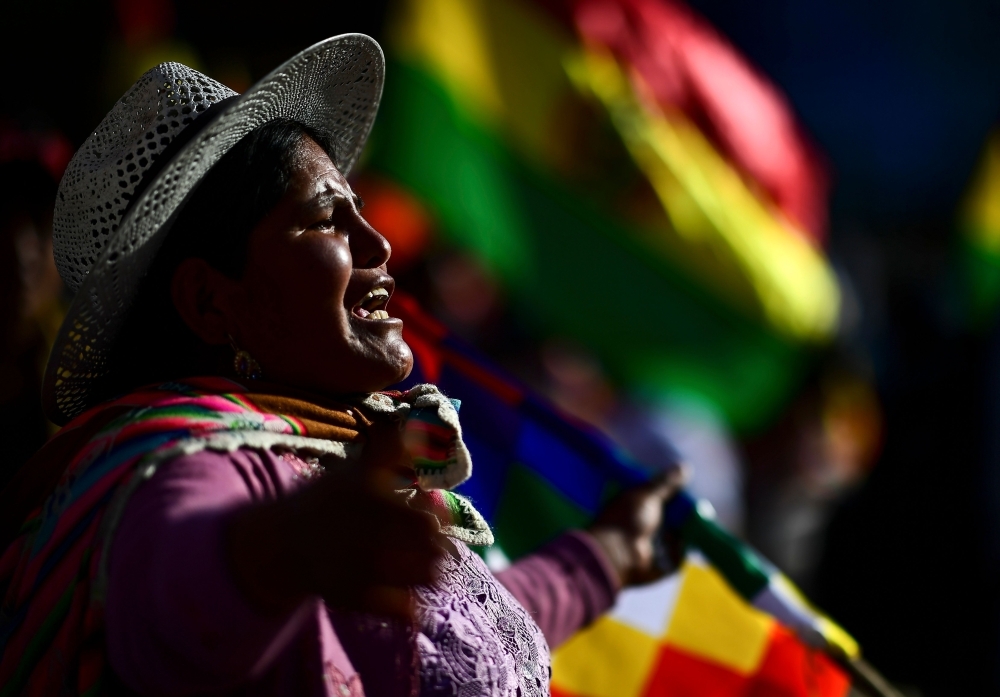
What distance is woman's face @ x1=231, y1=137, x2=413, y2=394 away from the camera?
5.19 ft

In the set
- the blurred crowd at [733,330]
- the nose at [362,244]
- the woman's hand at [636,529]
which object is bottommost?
the blurred crowd at [733,330]

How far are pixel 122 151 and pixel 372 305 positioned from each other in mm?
463

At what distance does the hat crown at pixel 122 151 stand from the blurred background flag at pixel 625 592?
3.29ft

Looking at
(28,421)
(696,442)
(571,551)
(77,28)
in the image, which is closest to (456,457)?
(571,551)

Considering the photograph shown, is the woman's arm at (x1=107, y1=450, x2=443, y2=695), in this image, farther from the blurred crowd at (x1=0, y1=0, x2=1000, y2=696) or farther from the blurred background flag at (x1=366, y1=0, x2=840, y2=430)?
the blurred background flag at (x1=366, y1=0, x2=840, y2=430)

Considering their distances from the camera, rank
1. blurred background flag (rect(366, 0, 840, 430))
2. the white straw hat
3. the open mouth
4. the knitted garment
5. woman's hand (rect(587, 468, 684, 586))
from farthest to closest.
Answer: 1. blurred background flag (rect(366, 0, 840, 430))
2. woman's hand (rect(587, 468, 684, 586))
3. the open mouth
4. the white straw hat
5. the knitted garment

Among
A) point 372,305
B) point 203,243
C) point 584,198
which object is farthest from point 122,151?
point 584,198

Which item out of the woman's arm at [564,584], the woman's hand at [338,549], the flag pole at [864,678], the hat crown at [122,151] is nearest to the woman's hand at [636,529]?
the woman's arm at [564,584]

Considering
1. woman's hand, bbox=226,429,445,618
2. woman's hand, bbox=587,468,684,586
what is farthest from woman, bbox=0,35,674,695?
woman's hand, bbox=587,468,684,586

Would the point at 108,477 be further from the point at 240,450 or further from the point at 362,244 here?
the point at 362,244

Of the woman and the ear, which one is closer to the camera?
the woman

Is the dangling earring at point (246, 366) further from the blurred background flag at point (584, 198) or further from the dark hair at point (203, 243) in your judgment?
the blurred background flag at point (584, 198)

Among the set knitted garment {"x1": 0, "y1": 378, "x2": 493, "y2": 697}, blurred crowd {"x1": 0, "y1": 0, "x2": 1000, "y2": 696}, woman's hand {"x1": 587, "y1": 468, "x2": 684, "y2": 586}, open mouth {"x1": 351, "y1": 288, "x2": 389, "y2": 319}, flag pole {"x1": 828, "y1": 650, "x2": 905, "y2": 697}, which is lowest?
blurred crowd {"x1": 0, "y1": 0, "x2": 1000, "y2": 696}

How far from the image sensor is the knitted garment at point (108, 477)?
134 cm
